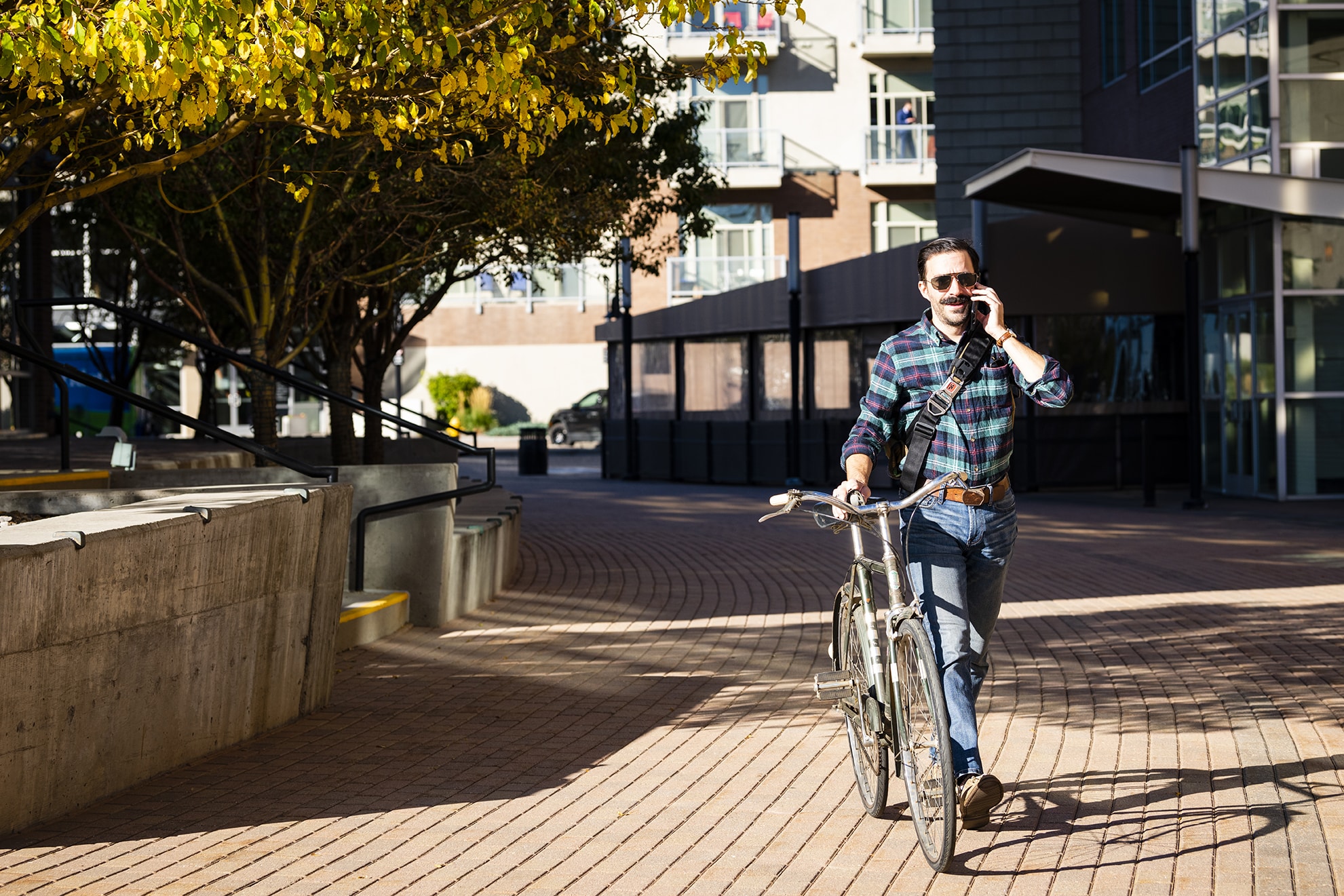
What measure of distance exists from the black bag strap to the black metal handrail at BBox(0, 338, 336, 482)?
4.05 metres

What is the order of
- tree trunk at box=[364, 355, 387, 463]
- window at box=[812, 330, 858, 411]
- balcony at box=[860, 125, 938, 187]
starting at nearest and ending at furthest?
tree trunk at box=[364, 355, 387, 463]
window at box=[812, 330, 858, 411]
balcony at box=[860, 125, 938, 187]

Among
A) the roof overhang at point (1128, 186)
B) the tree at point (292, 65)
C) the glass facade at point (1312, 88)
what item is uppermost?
the glass facade at point (1312, 88)

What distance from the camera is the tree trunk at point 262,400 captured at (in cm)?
1305

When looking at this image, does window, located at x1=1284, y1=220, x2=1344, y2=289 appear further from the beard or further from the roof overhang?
the beard

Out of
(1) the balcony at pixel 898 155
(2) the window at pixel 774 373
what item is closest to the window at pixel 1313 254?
(2) the window at pixel 774 373

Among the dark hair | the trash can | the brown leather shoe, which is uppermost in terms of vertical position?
the dark hair

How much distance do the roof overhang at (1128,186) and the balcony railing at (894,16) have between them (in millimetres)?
26148

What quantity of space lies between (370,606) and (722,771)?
364cm

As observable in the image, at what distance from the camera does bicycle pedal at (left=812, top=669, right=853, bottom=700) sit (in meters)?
5.18

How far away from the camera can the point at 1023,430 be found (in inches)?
859

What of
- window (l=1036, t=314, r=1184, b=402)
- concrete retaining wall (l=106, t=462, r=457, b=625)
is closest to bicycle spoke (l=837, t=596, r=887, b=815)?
concrete retaining wall (l=106, t=462, r=457, b=625)

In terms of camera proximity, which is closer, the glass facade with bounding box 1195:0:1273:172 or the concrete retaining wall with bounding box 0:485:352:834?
the concrete retaining wall with bounding box 0:485:352:834

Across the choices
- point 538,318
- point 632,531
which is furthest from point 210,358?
point 538,318

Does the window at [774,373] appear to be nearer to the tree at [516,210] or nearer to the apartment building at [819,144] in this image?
the tree at [516,210]
